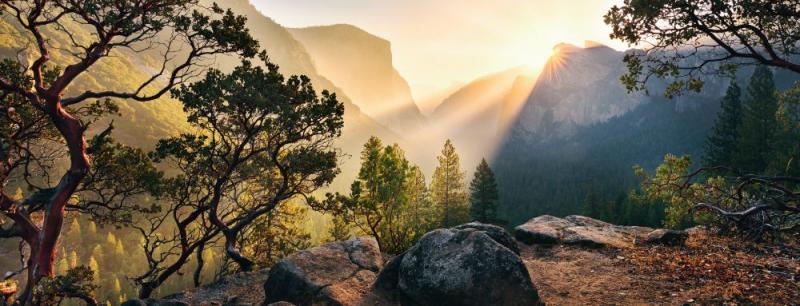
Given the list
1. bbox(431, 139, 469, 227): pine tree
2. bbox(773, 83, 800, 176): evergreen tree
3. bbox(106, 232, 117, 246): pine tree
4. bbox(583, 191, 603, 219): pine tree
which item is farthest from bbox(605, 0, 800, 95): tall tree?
bbox(106, 232, 117, 246): pine tree

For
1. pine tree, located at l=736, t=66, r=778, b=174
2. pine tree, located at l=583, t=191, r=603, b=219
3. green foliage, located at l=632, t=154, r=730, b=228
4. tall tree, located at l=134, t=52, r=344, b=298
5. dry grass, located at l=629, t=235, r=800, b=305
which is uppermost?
pine tree, located at l=736, t=66, r=778, b=174

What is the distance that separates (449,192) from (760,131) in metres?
40.4

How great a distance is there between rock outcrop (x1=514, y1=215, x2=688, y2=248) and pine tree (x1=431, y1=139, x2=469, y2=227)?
36.1 meters

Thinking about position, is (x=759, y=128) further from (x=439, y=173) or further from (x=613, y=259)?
(x=613, y=259)

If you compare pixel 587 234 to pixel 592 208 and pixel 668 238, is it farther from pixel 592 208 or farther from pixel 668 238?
pixel 592 208

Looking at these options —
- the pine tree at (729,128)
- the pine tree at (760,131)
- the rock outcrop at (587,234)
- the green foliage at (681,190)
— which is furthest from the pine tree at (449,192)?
the rock outcrop at (587,234)

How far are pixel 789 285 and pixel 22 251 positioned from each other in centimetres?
2334

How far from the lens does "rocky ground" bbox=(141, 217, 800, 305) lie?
34.9ft

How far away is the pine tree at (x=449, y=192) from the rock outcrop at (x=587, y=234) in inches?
1422

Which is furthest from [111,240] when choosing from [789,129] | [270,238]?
[789,129]

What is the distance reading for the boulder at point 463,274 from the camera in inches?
409

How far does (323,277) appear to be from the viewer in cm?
1341

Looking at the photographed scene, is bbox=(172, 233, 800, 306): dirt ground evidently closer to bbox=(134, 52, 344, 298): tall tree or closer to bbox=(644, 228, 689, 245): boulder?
bbox=(644, 228, 689, 245): boulder

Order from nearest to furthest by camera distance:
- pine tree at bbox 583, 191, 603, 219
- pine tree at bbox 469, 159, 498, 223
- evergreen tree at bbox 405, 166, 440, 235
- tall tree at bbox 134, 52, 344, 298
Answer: tall tree at bbox 134, 52, 344, 298, evergreen tree at bbox 405, 166, 440, 235, pine tree at bbox 469, 159, 498, 223, pine tree at bbox 583, 191, 603, 219
